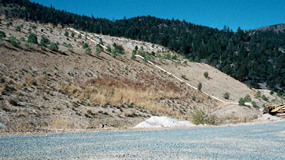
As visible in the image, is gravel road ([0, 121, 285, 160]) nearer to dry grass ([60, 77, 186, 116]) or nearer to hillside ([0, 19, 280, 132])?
hillside ([0, 19, 280, 132])

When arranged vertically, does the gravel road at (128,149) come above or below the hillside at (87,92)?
below

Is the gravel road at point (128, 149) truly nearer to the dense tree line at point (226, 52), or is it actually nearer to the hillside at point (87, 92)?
the hillside at point (87, 92)

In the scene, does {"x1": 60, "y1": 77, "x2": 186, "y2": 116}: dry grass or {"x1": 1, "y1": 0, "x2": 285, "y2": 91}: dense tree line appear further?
{"x1": 1, "y1": 0, "x2": 285, "y2": 91}: dense tree line

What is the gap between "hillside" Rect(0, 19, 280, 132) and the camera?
14.1 metres

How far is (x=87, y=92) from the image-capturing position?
20156 mm

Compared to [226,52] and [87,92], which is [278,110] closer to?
[87,92]

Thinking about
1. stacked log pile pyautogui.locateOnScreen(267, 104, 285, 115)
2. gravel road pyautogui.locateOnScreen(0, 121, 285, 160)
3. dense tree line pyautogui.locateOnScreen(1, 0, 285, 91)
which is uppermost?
dense tree line pyautogui.locateOnScreen(1, 0, 285, 91)

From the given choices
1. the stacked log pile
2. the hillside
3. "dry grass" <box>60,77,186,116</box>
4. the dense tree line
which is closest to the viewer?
the hillside

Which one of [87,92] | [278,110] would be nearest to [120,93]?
[87,92]

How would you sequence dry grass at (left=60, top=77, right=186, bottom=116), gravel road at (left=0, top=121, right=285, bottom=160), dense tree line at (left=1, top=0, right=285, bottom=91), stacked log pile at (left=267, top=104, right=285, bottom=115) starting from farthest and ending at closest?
dense tree line at (left=1, top=0, right=285, bottom=91)
stacked log pile at (left=267, top=104, right=285, bottom=115)
dry grass at (left=60, top=77, right=186, bottom=116)
gravel road at (left=0, top=121, right=285, bottom=160)

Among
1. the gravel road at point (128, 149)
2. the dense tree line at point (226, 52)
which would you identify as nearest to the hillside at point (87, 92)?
the gravel road at point (128, 149)

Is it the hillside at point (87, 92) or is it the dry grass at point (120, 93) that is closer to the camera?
the hillside at point (87, 92)

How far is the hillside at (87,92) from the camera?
1406 centimetres

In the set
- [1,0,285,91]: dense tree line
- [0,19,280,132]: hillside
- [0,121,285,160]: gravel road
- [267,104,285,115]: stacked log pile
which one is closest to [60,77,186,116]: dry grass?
[0,19,280,132]: hillside
